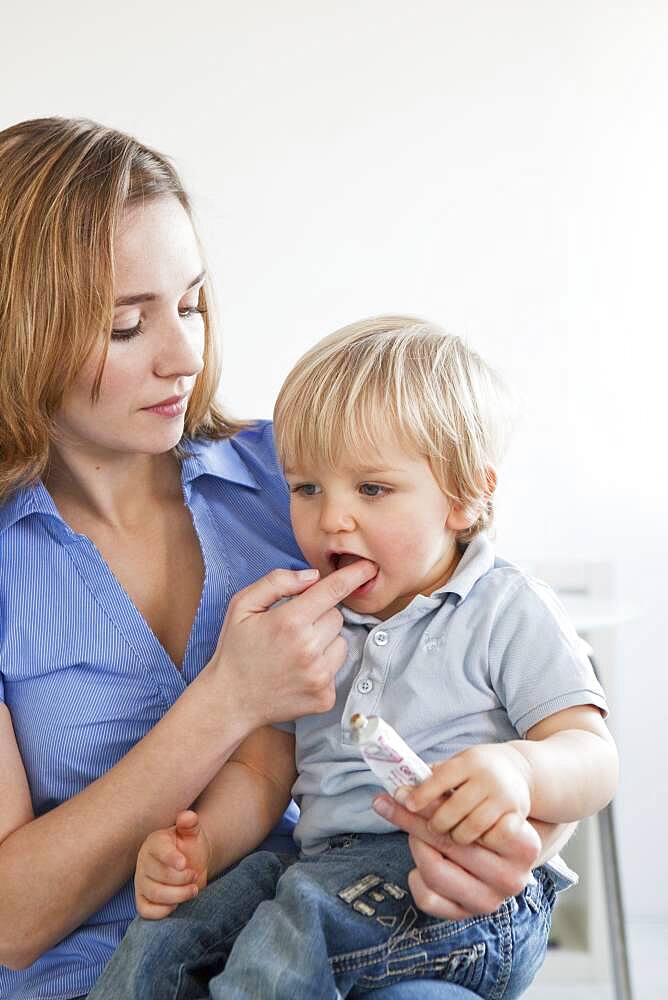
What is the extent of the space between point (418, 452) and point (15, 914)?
2.05ft

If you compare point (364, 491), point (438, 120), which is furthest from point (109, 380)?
point (438, 120)

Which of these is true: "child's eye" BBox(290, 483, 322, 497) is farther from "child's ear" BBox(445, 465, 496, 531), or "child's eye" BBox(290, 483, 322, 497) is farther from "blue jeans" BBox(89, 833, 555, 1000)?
"blue jeans" BBox(89, 833, 555, 1000)

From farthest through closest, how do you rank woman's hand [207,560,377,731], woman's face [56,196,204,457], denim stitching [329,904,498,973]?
woman's face [56,196,204,457] < woman's hand [207,560,377,731] < denim stitching [329,904,498,973]

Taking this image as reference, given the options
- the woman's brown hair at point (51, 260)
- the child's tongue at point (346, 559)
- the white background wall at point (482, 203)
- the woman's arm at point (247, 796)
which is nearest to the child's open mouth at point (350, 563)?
the child's tongue at point (346, 559)

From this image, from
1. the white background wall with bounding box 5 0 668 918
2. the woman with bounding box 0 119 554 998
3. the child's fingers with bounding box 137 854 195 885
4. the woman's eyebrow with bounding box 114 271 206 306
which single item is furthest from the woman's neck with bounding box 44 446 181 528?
the white background wall with bounding box 5 0 668 918

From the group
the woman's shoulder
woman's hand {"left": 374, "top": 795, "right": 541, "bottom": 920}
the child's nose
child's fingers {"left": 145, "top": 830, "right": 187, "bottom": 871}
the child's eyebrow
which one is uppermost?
the child's eyebrow

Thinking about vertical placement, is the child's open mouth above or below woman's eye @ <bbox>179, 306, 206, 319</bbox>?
below

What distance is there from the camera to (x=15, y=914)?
1.25 metres

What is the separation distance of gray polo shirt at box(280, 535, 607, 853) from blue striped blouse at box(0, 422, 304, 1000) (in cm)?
23

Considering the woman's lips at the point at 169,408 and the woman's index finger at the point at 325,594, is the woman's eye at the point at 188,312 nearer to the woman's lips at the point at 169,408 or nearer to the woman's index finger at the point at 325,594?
the woman's lips at the point at 169,408

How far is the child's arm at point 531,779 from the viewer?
976 mm

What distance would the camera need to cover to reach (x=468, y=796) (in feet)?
3.19

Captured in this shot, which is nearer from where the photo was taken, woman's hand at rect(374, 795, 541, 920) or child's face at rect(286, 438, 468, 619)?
woman's hand at rect(374, 795, 541, 920)

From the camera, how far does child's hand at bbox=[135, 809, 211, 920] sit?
1.15 m
